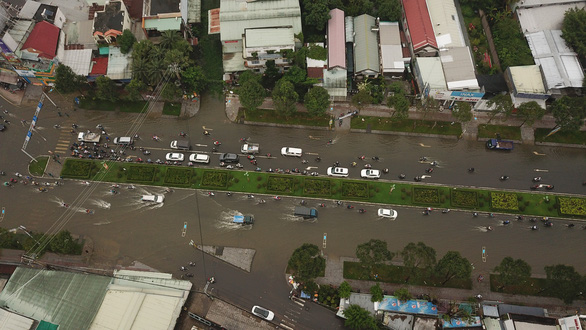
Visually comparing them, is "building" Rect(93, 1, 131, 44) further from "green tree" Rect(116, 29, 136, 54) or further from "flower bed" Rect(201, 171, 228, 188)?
"flower bed" Rect(201, 171, 228, 188)

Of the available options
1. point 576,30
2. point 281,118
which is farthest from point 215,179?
point 576,30

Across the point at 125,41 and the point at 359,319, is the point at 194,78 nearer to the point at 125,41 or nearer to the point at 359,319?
the point at 125,41

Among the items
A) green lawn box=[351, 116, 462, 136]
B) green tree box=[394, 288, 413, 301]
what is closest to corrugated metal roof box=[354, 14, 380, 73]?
green lawn box=[351, 116, 462, 136]

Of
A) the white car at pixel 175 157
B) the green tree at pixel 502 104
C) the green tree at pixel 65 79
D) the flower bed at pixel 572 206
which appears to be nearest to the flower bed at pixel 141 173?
the white car at pixel 175 157

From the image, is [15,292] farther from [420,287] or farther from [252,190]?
[420,287]

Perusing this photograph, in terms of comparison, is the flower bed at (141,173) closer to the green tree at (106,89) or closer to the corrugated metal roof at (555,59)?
the green tree at (106,89)

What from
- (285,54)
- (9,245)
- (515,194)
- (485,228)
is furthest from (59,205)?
(515,194)
